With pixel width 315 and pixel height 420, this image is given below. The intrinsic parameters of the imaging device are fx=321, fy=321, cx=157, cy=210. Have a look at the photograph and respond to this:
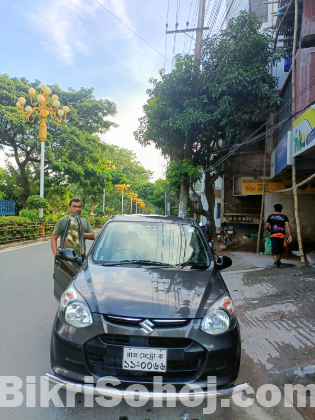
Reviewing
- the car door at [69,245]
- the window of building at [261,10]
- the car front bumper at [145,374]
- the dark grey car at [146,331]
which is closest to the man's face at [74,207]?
the car door at [69,245]

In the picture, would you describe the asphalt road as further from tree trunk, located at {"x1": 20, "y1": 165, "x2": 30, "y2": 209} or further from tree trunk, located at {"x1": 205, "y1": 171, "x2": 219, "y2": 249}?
tree trunk, located at {"x1": 20, "y1": 165, "x2": 30, "y2": 209}

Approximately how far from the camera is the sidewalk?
335 centimetres

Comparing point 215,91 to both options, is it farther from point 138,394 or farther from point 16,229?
point 138,394

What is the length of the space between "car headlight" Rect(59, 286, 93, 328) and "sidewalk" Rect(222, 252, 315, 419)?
70.6 inches

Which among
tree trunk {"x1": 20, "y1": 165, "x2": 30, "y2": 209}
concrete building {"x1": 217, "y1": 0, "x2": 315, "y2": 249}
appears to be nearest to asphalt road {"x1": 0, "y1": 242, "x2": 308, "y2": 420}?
concrete building {"x1": 217, "y1": 0, "x2": 315, "y2": 249}

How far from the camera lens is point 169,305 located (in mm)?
2529

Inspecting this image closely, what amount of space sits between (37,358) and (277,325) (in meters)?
3.23

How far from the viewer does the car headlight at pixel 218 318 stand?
2461mm

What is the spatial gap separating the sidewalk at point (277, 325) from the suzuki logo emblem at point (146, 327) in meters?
1.39

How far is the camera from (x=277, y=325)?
460cm

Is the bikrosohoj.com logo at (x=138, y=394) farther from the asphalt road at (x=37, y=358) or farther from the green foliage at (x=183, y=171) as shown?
the green foliage at (x=183, y=171)

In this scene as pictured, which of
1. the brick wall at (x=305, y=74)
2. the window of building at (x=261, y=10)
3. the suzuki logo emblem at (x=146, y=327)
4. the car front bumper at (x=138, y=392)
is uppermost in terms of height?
the window of building at (x=261, y=10)

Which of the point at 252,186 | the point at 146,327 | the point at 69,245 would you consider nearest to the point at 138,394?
the point at 146,327

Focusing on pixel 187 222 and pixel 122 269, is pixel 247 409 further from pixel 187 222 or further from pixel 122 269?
pixel 187 222
